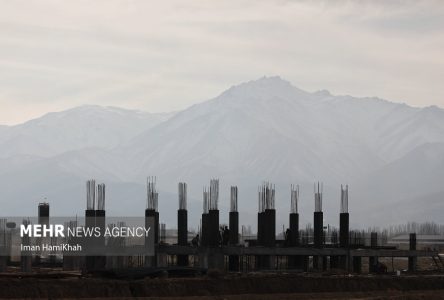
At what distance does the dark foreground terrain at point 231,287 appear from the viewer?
162 feet

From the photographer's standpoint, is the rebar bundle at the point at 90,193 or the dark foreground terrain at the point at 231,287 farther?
the rebar bundle at the point at 90,193

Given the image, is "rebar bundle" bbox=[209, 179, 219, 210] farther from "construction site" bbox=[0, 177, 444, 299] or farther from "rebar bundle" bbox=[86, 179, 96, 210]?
"rebar bundle" bbox=[86, 179, 96, 210]

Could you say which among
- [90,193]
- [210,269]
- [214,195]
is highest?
[214,195]

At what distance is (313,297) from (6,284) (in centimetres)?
1563

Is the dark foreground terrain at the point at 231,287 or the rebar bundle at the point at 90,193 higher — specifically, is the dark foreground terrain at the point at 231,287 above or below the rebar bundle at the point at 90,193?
below

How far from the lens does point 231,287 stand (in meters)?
54.8

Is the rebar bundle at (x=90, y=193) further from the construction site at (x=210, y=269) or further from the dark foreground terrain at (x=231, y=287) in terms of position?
the dark foreground terrain at (x=231, y=287)

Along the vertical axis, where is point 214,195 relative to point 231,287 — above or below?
above

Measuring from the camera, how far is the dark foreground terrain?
4934 centimetres

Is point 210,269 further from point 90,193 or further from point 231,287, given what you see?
point 90,193

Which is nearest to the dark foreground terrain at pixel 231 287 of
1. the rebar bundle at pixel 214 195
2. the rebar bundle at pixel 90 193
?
the rebar bundle at pixel 90 193

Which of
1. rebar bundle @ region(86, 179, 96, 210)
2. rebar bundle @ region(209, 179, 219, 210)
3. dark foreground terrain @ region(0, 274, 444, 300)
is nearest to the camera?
dark foreground terrain @ region(0, 274, 444, 300)

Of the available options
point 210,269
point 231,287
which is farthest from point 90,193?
point 231,287

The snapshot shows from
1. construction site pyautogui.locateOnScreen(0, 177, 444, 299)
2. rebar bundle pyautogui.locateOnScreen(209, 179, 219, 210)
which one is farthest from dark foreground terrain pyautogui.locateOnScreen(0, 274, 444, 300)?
rebar bundle pyautogui.locateOnScreen(209, 179, 219, 210)
